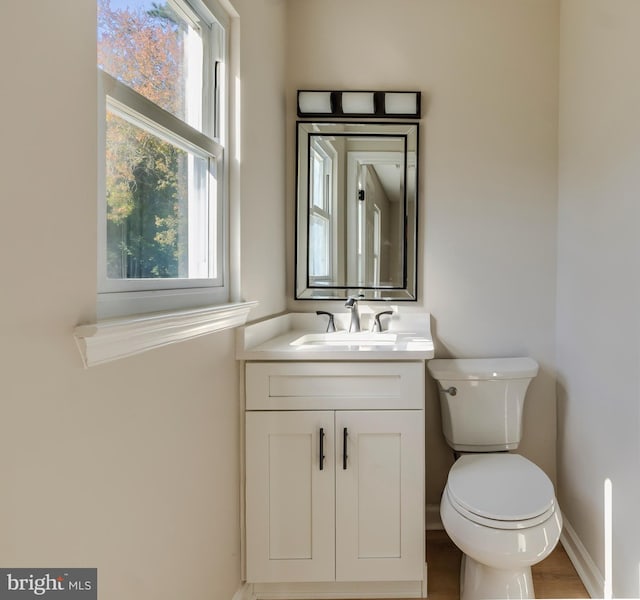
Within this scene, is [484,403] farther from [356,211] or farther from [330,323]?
[356,211]

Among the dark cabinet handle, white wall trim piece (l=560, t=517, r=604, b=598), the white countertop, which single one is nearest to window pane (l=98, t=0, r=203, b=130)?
the white countertop

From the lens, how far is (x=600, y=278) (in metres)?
1.67

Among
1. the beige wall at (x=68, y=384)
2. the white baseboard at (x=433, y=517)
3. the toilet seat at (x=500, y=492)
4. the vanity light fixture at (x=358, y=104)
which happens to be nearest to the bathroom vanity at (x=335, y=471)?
the toilet seat at (x=500, y=492)

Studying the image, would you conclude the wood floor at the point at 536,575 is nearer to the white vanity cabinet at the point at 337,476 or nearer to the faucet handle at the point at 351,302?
the white vanity cabinet at the point at 337,476

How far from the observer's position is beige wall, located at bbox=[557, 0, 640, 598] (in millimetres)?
1446

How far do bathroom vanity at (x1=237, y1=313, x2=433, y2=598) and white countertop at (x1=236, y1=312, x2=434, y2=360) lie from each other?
21 millimetres

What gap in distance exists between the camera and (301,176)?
220cm

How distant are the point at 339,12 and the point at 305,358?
1734 mm

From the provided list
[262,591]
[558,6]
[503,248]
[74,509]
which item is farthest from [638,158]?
[262,591]

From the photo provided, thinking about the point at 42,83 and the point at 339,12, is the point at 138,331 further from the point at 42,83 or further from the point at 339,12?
the point at 339,12

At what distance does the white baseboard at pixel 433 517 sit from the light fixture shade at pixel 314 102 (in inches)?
78.8

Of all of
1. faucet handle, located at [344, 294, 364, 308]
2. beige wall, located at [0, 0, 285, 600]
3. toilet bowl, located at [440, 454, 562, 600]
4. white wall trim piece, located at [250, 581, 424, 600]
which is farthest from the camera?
faucet handle, located at [344, 294, 364, 308]

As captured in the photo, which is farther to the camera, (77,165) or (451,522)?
(451,522)

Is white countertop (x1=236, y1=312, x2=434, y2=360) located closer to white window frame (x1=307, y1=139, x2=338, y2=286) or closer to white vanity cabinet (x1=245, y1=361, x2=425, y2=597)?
white vanity cabinet (x1=245, y1=361, x2=425, y2=597)
